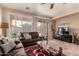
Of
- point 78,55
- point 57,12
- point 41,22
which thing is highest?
point 57,12

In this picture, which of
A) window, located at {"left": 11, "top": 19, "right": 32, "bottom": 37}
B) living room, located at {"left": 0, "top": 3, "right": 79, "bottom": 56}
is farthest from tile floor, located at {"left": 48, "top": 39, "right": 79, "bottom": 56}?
window, located at {"left": 11, "top": 19, "right": 32, "bottom": 37}

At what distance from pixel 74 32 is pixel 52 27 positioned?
0.53 metres

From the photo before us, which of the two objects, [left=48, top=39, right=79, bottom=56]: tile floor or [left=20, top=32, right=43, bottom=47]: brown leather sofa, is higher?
[left=20, top=32, right=43, bottom=47]: brown leather sofa

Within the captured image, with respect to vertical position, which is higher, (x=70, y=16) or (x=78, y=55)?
(x=70, y=16)

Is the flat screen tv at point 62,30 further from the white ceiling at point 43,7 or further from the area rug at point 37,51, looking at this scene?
the area rug at point 37,51

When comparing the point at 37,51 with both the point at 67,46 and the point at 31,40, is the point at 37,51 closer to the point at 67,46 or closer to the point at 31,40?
the point at 31,40

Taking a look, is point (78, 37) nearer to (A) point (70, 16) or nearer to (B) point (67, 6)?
(A) point (70, 16)

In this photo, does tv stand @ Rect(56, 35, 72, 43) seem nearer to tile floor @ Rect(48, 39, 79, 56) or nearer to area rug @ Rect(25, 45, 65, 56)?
tile floor @ Rect(48, 39, 79, 56)

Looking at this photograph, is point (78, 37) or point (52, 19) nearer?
point (78, 37)

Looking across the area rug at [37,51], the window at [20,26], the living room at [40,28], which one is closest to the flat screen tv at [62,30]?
the living room at [40,28]

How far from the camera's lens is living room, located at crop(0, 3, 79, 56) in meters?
2.22

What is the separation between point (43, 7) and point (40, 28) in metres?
0.51

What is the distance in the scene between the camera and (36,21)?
2367 millimetres

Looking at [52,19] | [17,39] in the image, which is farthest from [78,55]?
[17,39]
